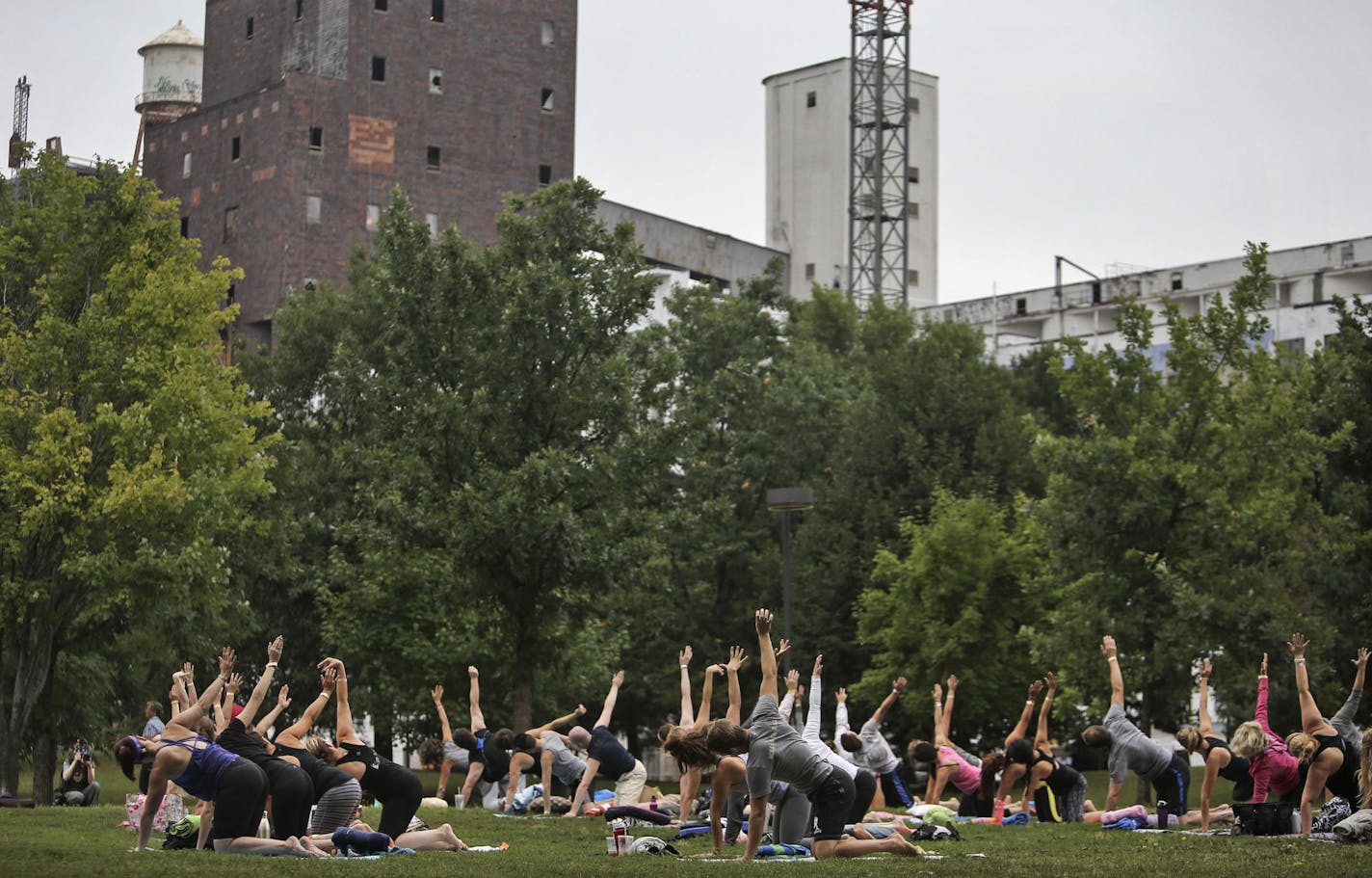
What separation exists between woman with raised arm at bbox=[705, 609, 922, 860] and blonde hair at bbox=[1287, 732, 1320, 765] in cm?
419

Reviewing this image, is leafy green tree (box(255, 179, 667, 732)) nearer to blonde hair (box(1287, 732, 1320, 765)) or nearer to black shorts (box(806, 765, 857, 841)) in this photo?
blonde hair (box(1287, 732, 1320, 765))

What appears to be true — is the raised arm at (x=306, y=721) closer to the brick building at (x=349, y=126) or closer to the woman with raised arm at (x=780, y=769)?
the woman with raised arm at (x=780, y=769)

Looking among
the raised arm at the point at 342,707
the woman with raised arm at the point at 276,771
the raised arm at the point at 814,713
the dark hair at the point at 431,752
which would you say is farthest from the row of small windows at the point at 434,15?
the woman with raised arm at the point at 276,771

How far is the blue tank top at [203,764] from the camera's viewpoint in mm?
15000

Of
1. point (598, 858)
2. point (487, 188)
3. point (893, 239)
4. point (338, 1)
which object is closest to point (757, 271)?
point (893, 239)

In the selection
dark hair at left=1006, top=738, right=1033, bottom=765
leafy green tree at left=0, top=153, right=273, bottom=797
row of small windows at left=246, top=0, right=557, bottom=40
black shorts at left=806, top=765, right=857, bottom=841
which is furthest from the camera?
row of small windows at left=246, top=0, right=557, bottom=40

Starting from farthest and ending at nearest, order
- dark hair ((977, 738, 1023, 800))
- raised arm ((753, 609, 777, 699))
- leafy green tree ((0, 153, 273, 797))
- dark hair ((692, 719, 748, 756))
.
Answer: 1. leafy green tree ((0, 153, 273, 797))
2. dark hair ((977, 738, 1023, 800))
3. dark hair ((692, 719, 748, 756))
4. raised arm ((753, 609, 777, 699))

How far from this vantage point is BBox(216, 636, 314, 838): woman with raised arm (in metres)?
15.6

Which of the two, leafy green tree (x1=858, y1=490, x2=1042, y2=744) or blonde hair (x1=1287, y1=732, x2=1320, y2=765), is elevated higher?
leafy green tree (x1=858, y1=490, x2=1042, y2=744)

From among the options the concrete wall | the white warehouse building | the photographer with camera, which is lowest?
the photographer with camera

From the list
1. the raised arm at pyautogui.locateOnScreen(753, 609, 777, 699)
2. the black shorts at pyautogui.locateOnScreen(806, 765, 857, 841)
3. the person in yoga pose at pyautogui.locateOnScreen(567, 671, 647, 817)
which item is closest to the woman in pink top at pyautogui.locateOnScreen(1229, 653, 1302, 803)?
the black shorts at pyautogui.locateOnScreen(806, 765, 857, 841)

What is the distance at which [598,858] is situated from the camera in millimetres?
15656

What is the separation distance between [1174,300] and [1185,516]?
206ft

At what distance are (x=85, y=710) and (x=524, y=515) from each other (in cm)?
1292
